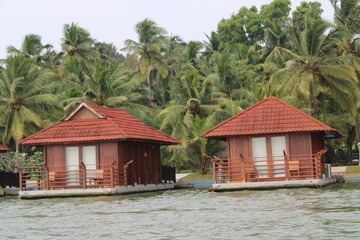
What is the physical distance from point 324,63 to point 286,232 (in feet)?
85.9

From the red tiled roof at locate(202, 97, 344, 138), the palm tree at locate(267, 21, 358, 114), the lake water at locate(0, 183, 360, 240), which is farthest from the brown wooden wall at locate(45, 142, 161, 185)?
the palm tree at locate(267, 21, 358, 114)

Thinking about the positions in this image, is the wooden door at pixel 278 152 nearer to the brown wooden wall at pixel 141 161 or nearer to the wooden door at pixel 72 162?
the brown wooden wall at pixel 141 161

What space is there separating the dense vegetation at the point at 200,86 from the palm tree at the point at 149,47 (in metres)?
0.09

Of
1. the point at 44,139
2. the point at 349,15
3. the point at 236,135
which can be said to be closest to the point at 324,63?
the point at 349,15

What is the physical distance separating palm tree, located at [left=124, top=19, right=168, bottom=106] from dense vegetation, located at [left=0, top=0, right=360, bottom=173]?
0.29 feet

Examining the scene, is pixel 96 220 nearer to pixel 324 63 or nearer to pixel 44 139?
pixel 44 139

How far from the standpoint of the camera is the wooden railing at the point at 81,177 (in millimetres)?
27891

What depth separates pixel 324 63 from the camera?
1491 inches

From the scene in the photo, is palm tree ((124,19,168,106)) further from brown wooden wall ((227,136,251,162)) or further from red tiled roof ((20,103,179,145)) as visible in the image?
brown wooden wall ((227,136,251,162))

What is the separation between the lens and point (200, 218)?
1683 cm

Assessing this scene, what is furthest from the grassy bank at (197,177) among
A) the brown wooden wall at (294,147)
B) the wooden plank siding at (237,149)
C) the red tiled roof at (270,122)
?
the red tiled roof at (270,122)

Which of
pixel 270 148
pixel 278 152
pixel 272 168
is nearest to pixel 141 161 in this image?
pixel 270 148

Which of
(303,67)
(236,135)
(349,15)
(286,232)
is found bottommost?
(286,232)

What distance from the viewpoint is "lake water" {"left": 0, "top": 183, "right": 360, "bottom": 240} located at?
45.1 feet
